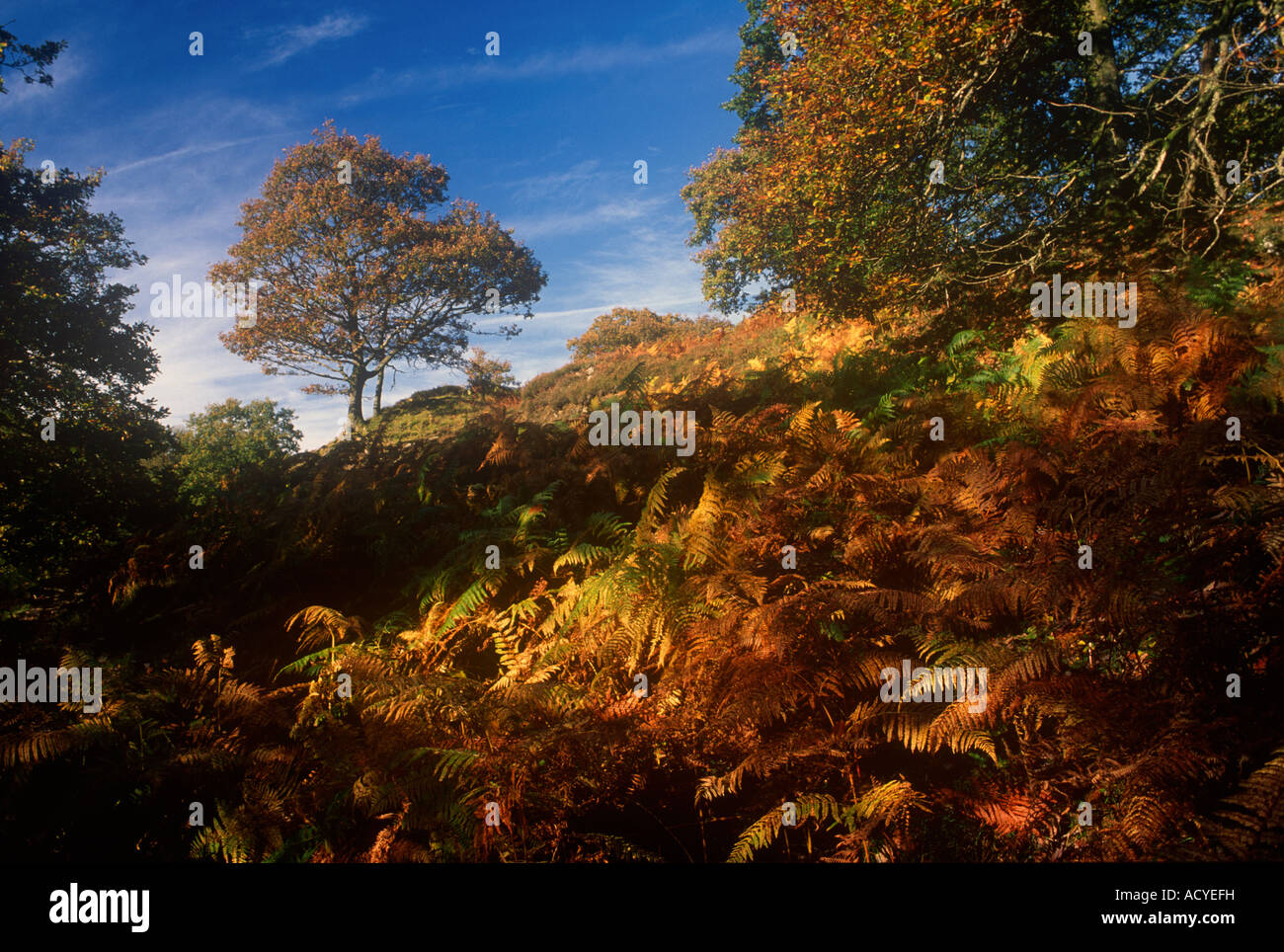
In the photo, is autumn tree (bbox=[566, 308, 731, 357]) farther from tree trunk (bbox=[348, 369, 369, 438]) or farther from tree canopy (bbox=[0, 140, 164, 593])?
tree canopy (bbox=[0, 140, 164, 593])

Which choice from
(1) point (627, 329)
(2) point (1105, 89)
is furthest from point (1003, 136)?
(1) point (627, 329)

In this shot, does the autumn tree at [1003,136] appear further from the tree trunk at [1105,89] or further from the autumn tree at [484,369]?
the autumn tree at [484,369]

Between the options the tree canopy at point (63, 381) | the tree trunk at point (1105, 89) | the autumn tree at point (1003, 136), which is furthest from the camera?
the tree trunk at point (1105, 89)

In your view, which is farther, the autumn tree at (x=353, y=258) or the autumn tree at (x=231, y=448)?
the autumn tree at (x=353, y=258)

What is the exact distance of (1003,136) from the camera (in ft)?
31.7

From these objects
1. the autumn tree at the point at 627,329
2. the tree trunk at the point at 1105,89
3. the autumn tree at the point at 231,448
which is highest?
the autumn tree at the point at 627,329

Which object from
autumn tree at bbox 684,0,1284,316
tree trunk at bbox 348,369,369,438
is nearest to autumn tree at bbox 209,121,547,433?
tree trunk at bbox 348,369,369,438

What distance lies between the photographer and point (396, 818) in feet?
10.2

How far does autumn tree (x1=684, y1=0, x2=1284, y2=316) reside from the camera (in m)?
7.21

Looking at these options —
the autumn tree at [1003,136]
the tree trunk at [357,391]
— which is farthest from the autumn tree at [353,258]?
the autumn tree at [1003,136]

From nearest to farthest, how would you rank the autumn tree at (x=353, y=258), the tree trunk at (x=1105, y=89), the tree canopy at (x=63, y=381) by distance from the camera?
the tree canopy at (x=63, y=381), the tree trunk at (x=1105, y=89), the autumn tree at (x=353, y=258)

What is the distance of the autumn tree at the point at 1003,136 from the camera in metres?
Result: 7.21
